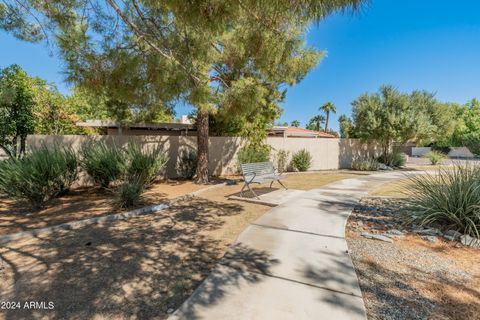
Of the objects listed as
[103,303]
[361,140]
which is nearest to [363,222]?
[103,303]

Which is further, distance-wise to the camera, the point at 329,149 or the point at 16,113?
the point at 329,149

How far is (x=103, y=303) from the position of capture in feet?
7.68

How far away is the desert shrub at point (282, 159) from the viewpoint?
1338cm

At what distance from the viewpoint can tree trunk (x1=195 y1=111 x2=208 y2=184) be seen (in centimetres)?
907

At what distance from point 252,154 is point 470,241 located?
8.11 m

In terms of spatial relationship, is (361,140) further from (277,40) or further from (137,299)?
(137,299)

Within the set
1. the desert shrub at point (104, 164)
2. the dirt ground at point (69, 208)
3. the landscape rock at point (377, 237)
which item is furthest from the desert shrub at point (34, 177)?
the landscape rock at point (377, 237)

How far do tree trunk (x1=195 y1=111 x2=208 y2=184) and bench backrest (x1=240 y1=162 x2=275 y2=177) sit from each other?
2.47 metres

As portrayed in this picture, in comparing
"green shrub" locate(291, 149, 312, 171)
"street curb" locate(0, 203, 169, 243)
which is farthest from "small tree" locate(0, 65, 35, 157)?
"green shrub" locate(291, 149, 312, 171)

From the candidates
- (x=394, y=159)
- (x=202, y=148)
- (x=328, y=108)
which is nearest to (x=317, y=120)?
(x=328, y=108)

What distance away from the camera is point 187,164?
10.5m

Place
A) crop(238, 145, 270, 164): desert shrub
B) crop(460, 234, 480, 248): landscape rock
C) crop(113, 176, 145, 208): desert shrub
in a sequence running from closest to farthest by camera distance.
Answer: crop(460, 234, 480, 248): landscape rock, crop(113, 176, 145, 208): desert shrub, crop(238, 145, 270, 164): desert shrub

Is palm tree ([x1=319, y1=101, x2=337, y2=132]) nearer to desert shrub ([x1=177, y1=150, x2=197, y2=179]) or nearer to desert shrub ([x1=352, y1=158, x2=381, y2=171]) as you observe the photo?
desert shrub ([x1=352, y1=158, x2=381, y2=171])

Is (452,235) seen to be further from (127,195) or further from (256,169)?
(127,195)
